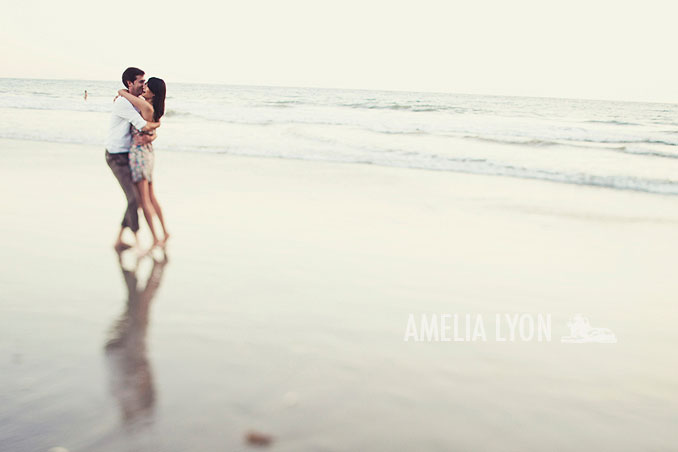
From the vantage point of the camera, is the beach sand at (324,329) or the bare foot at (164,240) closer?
the beach sand at (324,329)

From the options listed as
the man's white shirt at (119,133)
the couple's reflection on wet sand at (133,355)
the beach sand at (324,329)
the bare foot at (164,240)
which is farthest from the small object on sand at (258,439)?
the man's white shirt at (119,133)

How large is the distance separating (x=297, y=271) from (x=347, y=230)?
1.65m

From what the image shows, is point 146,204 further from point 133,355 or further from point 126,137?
point 133,355

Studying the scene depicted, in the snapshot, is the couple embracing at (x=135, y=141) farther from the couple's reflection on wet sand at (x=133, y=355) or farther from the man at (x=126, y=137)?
the couple's reflection on wet sand at (x=133, y=355)

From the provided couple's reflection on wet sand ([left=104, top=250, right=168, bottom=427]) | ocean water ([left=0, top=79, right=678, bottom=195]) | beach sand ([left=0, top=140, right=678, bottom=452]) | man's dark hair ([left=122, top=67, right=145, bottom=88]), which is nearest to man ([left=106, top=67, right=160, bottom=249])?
man's dark hair ([left=122, top=67, right=145, bottom=88])

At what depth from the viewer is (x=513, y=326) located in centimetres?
384

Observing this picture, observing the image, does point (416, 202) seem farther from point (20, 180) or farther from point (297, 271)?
point (20, 180)

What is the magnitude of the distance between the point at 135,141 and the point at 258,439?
396 cm

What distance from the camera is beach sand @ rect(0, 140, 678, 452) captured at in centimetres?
248

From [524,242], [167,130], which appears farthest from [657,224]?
[167,130]

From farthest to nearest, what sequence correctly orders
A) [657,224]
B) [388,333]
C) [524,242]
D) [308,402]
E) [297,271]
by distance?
1. [657,224]
2. [524,242]
3. [297,271]
4. [388,333]
5. [308,402]

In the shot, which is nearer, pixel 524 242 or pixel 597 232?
pixel 524 242

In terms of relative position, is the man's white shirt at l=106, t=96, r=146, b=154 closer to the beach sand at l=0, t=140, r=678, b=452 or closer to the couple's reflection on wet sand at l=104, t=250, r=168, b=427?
the beach sand at l=0, t=140, r=678, b=452

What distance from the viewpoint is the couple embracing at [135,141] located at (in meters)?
5.38
